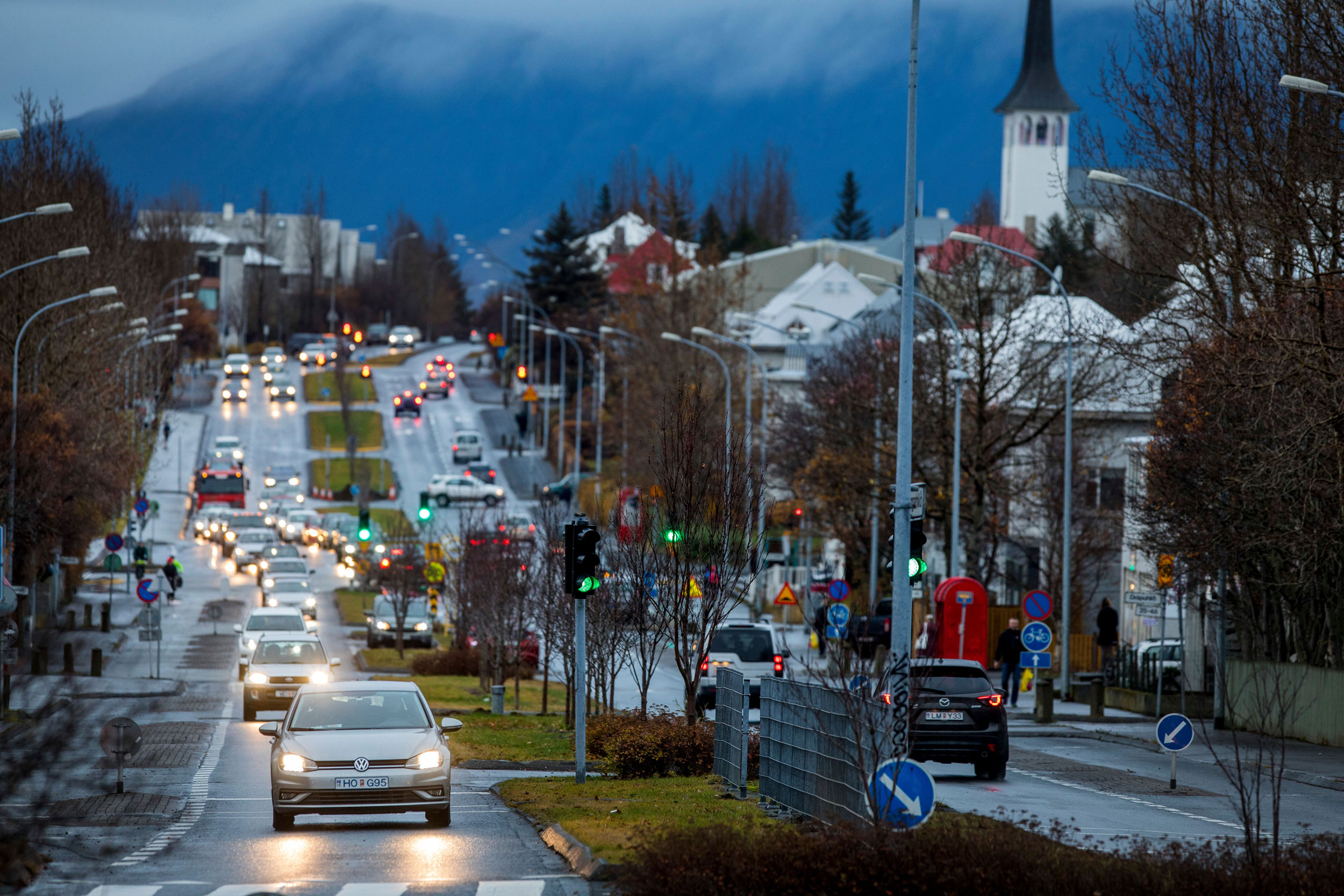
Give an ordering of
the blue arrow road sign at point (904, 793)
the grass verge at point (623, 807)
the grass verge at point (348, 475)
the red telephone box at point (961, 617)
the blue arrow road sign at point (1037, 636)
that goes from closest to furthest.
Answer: the blue arrow road sign at point (904, 793) < the grass verge at point (623, 807) < the blue arrow road sign at point (1037, 636) < the red telephone box at point (961, 617) < the grass verge at point (348, 475)

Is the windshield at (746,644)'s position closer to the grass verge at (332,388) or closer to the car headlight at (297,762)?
the car headlight at (297,762)

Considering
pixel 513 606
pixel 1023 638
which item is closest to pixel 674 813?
pixel 1023 638

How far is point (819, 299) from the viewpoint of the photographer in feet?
380

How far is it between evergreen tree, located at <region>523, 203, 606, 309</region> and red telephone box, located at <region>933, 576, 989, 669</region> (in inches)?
3674

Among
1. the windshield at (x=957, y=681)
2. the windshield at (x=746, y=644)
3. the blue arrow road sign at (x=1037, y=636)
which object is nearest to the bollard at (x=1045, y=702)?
the blue arrow road sign at (x=1037, y=636)

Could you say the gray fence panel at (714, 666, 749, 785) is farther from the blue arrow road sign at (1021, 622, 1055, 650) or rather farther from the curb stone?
the blue arrow road sign at (1021, 622, 1055, 650)

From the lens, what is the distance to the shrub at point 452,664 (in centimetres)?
4456

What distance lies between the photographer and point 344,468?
4151 inches

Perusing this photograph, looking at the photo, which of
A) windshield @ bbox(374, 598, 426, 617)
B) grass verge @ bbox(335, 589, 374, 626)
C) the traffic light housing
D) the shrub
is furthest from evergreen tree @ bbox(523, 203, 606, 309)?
the traffic light housing

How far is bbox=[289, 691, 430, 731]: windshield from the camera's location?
17109 millimetres

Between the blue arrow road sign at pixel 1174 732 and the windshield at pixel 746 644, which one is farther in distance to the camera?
the windshield at pixel 746 644

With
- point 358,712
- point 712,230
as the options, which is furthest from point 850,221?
point 358,712

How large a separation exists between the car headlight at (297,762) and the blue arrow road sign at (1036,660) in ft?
63.1

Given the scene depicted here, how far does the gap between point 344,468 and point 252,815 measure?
88.9m
